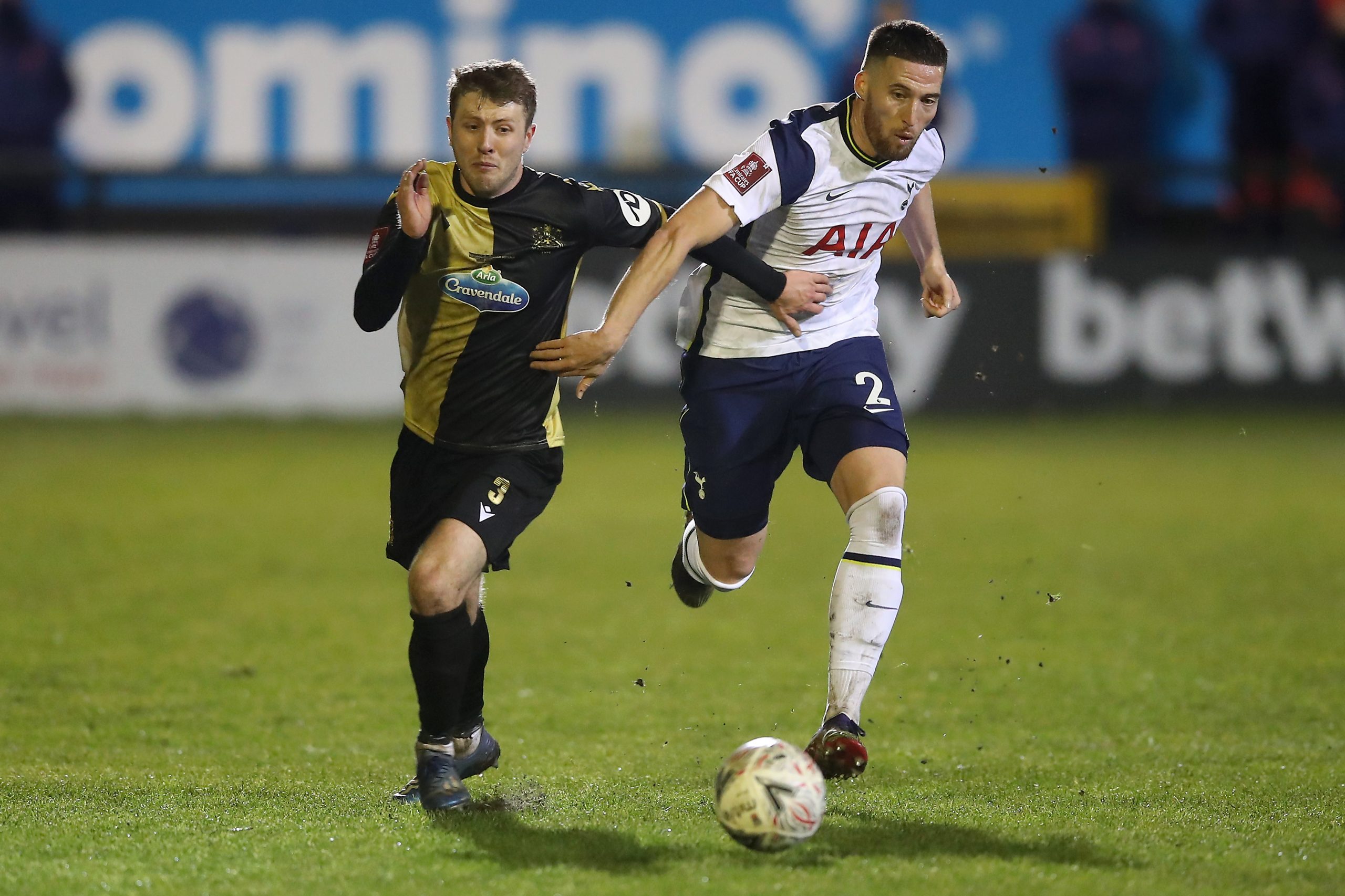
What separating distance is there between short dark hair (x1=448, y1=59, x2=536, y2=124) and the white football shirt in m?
0.59

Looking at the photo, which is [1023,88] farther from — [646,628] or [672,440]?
[646,628]

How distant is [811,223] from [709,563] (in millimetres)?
1315

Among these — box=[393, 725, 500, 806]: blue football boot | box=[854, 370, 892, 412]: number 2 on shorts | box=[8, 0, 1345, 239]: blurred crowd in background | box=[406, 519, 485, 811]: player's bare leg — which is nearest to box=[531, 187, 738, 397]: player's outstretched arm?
box=[406, 519, 485, 811]: player's bare leg

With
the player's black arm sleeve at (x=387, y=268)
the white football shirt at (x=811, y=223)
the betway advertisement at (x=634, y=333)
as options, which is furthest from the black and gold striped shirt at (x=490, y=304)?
the betway advertisement at (x=634, y=333)

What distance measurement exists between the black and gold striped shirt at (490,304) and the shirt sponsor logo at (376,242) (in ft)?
0.34

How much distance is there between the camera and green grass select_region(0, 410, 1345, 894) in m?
3.90

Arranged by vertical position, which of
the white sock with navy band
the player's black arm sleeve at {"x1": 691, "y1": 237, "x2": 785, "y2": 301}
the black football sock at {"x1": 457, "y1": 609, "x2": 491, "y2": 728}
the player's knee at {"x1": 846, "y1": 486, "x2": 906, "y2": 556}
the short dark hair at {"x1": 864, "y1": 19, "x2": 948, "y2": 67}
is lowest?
the black football sock at {"x1": 457, "y1": 609, "x2": 491, "y2": 728}

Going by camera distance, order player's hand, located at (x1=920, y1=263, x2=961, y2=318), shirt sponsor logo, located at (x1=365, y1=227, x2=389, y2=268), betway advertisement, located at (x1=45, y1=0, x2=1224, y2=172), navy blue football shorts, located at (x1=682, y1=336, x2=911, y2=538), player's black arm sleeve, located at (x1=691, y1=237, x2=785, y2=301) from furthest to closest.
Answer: betway advertisement, located at (x1=45, y1=0, x2=1224, y2=172), player's hand, located at (x1=920, y1=263, x2=961, y2=318), navy blue football shorts, located at (x1=682, y1=336, x2=911, y2=538), player's black arm sleeve, located at (x1=691, y1=237, x2=785, y2=301), shirt sponsor logo, located at (x1=365, y1=227, x2=389, y2=268)

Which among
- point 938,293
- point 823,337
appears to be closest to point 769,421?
point 823,337

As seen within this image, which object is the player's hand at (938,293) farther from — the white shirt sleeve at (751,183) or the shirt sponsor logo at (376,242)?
the shirt sponsor logo at (376,242)

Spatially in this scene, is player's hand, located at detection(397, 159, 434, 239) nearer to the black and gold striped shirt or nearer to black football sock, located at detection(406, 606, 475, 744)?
the black and gold striped shirt

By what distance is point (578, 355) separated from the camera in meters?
4.46

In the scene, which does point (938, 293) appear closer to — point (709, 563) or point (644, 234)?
point (644, 234)

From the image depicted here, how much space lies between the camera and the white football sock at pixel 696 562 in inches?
228
